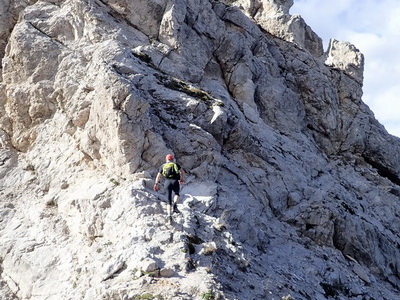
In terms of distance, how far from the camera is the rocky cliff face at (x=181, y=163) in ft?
62.7

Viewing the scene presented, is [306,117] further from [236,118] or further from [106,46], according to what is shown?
[106,46]

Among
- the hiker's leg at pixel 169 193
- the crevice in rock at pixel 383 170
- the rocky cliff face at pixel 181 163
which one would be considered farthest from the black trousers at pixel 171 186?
the crevice in rock at pixel 383 170

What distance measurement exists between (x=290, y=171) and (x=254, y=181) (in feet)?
12.3

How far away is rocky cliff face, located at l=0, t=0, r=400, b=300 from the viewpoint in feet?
62.7

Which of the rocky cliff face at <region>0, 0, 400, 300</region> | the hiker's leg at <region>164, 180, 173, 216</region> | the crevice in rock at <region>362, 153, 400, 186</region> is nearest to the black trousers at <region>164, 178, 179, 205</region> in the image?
the hiker's leg at <region>164, 180, 173, 216</region>

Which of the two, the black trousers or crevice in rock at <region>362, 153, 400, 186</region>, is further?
crevice in rock at <region>362, 153, 400, 186</region>

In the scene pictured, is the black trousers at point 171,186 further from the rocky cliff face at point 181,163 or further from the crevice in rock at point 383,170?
the crevice in rock at point 383,170

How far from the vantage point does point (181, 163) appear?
23.8 meters

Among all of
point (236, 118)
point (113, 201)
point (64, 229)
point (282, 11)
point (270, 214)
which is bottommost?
point (64, 229)

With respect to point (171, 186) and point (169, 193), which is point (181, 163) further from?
point (169, 193)

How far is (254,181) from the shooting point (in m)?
26.7

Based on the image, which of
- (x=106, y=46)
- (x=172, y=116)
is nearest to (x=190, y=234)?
(x=172, y=116)

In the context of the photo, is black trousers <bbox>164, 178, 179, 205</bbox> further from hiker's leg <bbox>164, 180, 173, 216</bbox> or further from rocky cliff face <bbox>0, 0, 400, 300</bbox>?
rocky cliff face <bbox>0, 0, 400, 300</bbox>

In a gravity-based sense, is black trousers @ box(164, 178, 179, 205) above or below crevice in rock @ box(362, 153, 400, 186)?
below
